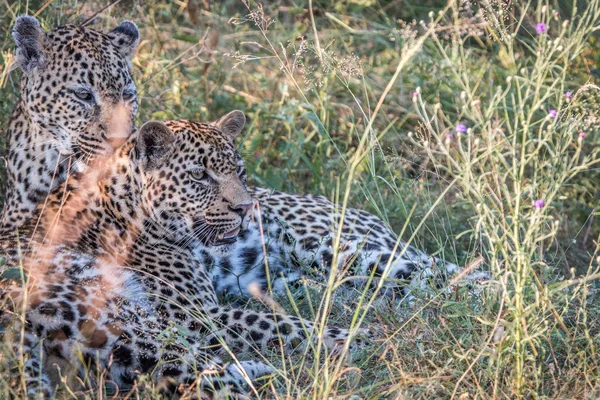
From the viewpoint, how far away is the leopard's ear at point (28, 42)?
22.9 ft

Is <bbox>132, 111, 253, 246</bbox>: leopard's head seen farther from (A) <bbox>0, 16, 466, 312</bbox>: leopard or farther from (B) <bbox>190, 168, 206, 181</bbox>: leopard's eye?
(A) <bbox>0, 16, 466, 312</bbox>: leopard

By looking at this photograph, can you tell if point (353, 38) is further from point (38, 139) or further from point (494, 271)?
point (494, 271)

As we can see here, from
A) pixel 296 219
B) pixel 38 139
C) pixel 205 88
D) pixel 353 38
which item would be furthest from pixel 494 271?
pixel 353 38

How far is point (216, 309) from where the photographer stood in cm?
622

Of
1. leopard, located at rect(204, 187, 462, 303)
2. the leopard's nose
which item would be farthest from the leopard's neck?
the leopard's nose

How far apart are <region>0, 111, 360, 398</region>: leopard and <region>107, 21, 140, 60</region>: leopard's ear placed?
127cm

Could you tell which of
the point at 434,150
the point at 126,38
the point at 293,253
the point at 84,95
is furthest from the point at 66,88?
the point at 434,150

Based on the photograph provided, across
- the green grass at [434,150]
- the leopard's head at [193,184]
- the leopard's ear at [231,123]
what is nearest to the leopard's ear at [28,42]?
the green grass at [434,150]

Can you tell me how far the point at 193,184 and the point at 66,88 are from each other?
1279 millimetres

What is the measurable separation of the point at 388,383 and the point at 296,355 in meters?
0.94

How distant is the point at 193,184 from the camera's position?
650 centimetres

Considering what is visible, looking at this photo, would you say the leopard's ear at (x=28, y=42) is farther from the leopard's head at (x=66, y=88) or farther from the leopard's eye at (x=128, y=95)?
Result: the leopard's eye at (x=128, y=95)

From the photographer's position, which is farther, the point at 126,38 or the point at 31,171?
the point at 126,38

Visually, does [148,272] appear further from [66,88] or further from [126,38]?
[126,38]
